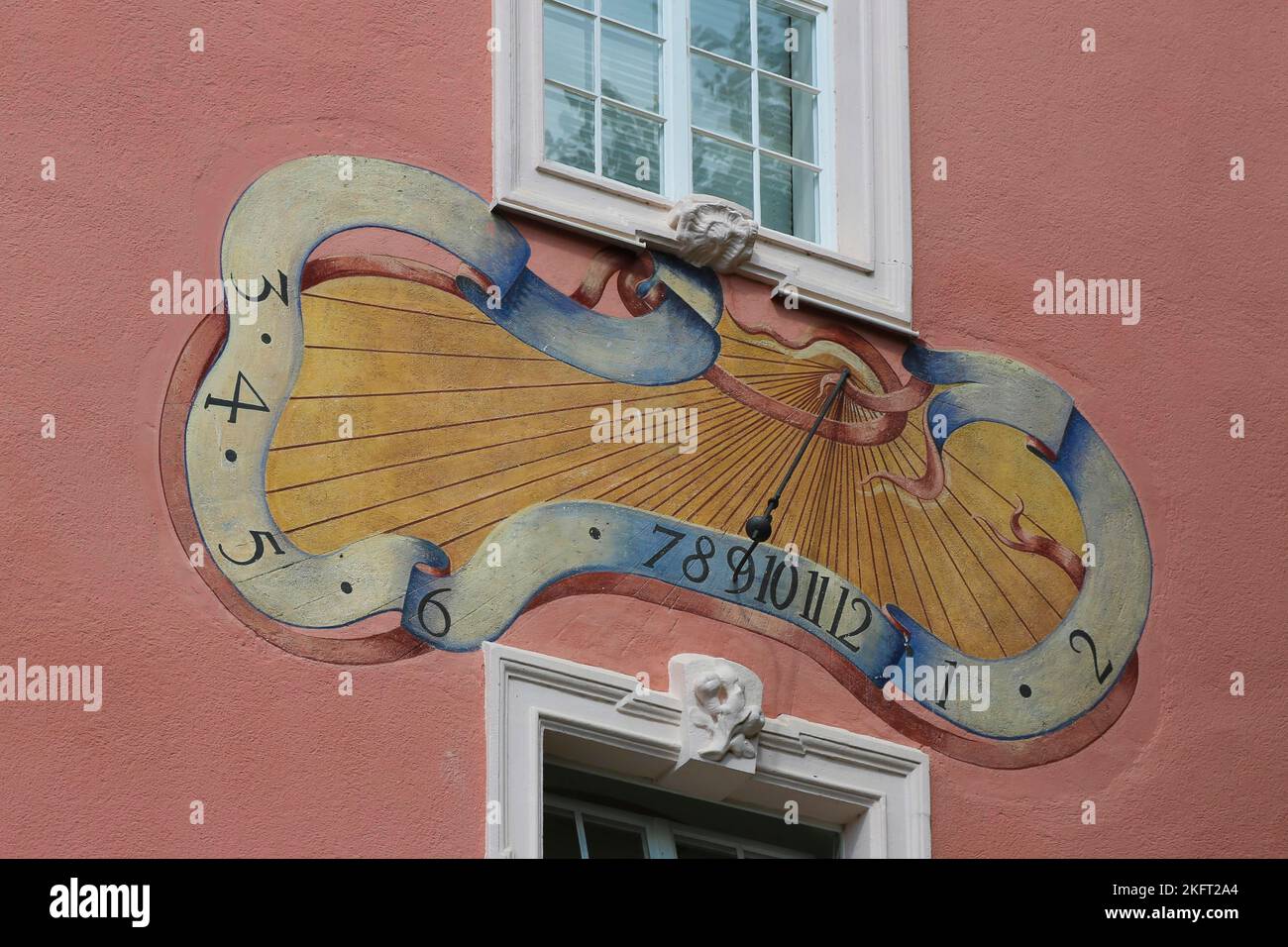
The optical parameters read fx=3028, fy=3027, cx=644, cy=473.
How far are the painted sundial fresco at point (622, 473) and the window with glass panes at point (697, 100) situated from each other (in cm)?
41

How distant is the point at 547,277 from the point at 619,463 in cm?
61

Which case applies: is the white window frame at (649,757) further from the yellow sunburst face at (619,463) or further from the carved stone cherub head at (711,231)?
the carved stone cherub head at (711,231)

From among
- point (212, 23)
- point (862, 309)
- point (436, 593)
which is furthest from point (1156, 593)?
point (212, 23)

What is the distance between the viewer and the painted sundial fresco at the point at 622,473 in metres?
8.37

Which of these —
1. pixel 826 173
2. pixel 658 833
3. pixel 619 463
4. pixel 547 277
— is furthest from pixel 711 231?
pixel 658 833

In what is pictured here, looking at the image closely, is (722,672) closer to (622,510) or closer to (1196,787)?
(622,510)

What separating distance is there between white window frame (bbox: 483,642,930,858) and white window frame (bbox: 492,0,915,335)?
1.44 m

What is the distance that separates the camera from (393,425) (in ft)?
28.2

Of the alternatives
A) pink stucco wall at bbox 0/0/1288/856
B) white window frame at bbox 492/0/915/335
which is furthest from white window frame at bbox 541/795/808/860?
white window frame at bbox 492/0/915/335

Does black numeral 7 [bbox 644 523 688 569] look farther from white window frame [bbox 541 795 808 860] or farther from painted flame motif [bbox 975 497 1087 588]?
painted flame motif [bbox 975 497 1087 588]

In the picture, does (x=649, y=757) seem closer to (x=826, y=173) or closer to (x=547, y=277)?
(x=547, y=277)

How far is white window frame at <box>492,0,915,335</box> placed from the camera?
360 inches

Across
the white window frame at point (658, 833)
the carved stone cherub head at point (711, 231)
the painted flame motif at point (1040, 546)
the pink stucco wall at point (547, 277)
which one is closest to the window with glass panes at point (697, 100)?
the carved stone cherub head at point (711, 231)

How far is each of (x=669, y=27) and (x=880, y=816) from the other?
2640mm
